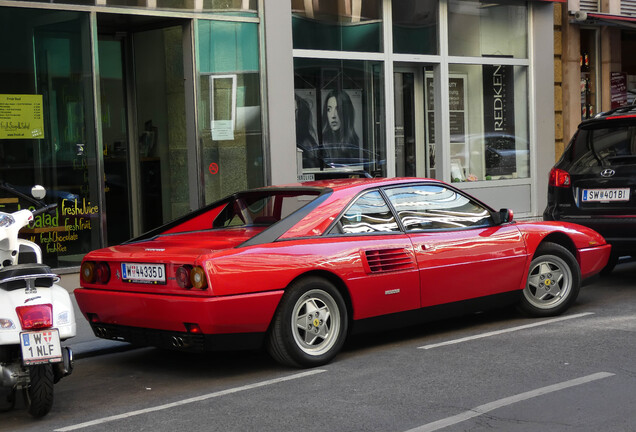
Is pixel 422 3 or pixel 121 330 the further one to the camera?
pixel 422 3

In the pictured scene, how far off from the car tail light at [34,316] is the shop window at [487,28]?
11736mm

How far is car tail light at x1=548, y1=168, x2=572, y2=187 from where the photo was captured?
418 inches

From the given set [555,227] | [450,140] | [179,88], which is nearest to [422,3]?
[450,140]

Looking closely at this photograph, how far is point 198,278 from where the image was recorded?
655 cm

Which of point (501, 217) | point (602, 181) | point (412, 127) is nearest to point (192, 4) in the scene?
point (412, 127)

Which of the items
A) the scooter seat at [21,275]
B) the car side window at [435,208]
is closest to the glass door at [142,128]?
the car side window at [435,208]

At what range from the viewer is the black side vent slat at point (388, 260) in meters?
7.37

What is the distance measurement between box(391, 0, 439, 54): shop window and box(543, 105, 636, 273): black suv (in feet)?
17.6

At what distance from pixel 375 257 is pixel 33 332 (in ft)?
9.05

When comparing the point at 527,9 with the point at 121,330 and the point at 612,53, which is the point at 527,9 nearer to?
the point at 612,53

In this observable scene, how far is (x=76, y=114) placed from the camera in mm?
Answer: 11773

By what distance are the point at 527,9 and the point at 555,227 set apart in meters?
9.53

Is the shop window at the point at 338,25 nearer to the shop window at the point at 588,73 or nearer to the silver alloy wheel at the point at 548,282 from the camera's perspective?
the shop window at the point at 588,73

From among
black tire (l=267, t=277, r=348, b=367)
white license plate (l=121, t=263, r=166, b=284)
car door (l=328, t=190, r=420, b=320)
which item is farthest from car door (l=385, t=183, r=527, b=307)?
white license plate (l=121, t=263, r=166, b=284)
